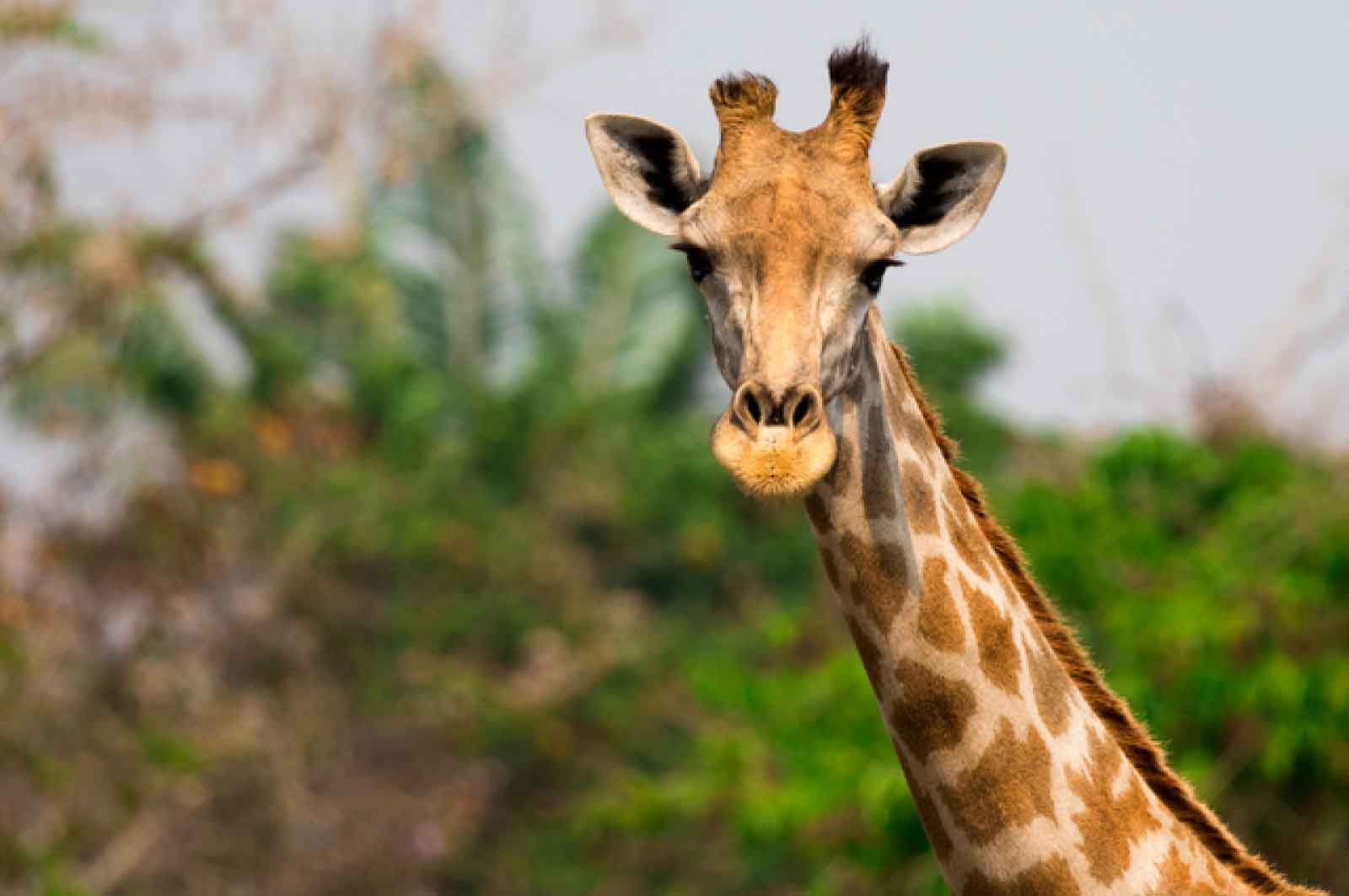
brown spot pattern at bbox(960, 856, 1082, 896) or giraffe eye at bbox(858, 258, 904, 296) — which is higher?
giraffe eye at bbox(858, 258, 904, 296)

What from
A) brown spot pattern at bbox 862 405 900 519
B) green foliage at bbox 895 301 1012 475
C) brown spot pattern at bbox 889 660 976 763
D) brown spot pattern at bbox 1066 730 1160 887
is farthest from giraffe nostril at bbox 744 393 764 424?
green foliage at bbox 895 301 1012 475

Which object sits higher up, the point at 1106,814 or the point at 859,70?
the point at 859,70

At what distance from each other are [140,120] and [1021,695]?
43.2 feet

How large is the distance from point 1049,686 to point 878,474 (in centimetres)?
66

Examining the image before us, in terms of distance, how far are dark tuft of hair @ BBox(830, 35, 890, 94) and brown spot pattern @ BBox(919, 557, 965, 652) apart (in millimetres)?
1135

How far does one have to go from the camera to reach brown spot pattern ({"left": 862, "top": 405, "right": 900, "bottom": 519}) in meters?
4.16

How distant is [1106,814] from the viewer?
4176 millimetres

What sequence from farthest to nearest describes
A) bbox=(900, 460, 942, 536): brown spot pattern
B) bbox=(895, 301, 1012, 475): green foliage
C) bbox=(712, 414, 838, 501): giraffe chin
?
bbox=(895, 301, 1012, 475): green foliage < bbox=(900, 460, 942, 536): brown spot pattern < bbox=(712, 414, 838, 501): giraffe chin

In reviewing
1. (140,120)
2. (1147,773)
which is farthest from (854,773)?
(140,120)

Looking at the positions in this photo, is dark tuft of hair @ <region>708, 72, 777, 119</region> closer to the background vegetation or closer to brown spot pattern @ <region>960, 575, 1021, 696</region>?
brown spot pattern @ <region>960, 575, 1021, 696</region>

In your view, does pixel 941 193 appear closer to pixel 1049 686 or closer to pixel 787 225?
pixel 787 225

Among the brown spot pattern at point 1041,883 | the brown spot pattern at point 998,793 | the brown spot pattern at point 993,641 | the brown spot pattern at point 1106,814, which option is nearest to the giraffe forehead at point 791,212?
the brown spot pattern at point 993,641

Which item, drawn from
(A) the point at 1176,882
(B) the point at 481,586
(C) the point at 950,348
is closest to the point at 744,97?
(A) the point at 1176,882

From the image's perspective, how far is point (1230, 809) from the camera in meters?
11.8
